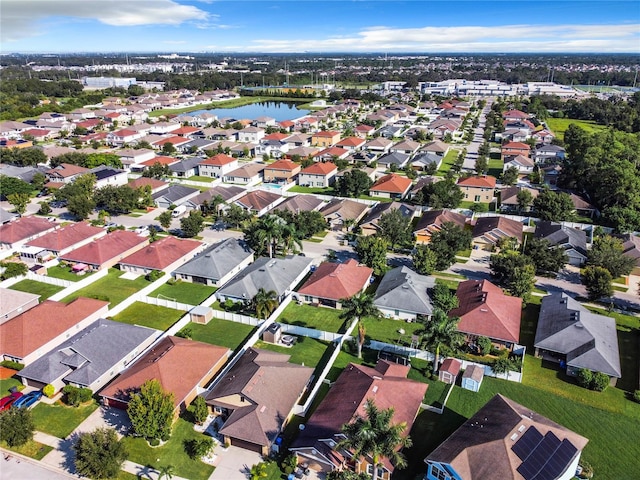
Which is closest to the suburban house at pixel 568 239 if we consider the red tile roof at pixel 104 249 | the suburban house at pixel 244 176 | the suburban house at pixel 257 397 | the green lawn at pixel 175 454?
the suburban house at pixel 257 397

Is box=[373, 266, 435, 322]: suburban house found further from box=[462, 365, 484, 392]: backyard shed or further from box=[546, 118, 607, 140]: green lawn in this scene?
box=[546, 118, 607, 140]: green lawn

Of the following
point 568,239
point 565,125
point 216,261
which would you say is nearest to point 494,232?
point 568,239

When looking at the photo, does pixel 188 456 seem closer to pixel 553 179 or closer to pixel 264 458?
pixel 264 458

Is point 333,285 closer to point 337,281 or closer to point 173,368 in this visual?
point 337,281

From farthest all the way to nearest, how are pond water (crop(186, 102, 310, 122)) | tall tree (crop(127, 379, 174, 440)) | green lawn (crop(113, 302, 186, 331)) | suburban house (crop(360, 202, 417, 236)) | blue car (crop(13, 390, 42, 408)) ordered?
1. pond water (crop(186, 102, 310, 122))
2. suburban house (crop(360, 202, 417, 236))
3. green lawn (crop(113, 302, 186, 331))
4. blue car (crop(13, 390, 42, 408))
5. tall tree (crop(127, 379, 174, 440))

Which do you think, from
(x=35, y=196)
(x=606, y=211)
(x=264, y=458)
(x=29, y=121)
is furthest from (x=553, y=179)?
(x=29, y=121)

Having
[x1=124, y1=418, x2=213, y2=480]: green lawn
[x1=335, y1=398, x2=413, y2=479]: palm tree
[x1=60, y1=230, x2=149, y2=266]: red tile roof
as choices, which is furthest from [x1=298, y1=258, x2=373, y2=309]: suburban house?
[x1=60, y1=230, x2=149, y2=266]: red tile roof

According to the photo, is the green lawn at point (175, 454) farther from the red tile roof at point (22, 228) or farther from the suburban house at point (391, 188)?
the suburban house at point (391, 188)
